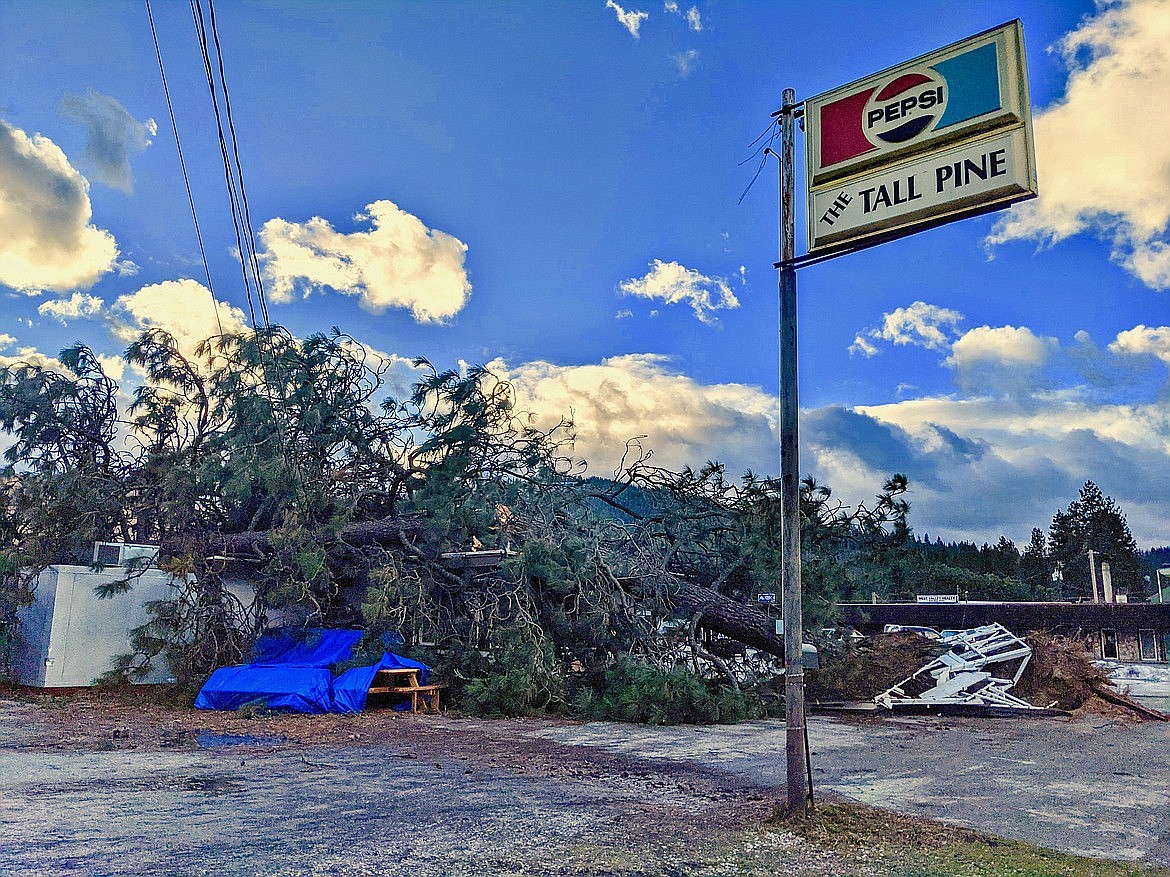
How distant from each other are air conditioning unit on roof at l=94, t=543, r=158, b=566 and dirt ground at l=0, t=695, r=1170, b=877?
2.47 metres

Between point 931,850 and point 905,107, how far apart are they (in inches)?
189

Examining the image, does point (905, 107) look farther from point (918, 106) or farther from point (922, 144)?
point (922, 144)

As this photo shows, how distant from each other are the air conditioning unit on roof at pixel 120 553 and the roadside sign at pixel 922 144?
448 inches

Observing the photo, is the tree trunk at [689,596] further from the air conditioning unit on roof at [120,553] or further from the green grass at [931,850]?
the green grass at [931,850]

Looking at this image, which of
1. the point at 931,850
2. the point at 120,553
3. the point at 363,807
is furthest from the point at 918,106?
the point at 120,553

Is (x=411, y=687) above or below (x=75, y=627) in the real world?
below

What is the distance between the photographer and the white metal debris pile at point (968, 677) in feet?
43.4

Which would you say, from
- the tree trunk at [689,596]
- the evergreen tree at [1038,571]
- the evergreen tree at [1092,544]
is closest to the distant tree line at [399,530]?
the tree trunk at [689,596]

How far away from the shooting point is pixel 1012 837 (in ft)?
19.0

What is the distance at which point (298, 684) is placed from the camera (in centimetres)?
1172

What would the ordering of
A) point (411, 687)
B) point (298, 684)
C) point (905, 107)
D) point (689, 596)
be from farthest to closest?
Result: point (689, 596) < point (411, 687) < point (298, 684) < point (905, 107)

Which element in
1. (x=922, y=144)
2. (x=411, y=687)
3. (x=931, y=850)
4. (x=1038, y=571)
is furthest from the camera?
(x=1038, y=571)

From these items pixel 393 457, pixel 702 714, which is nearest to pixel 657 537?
pixel 702 714

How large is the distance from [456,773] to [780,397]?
14.3 feet
